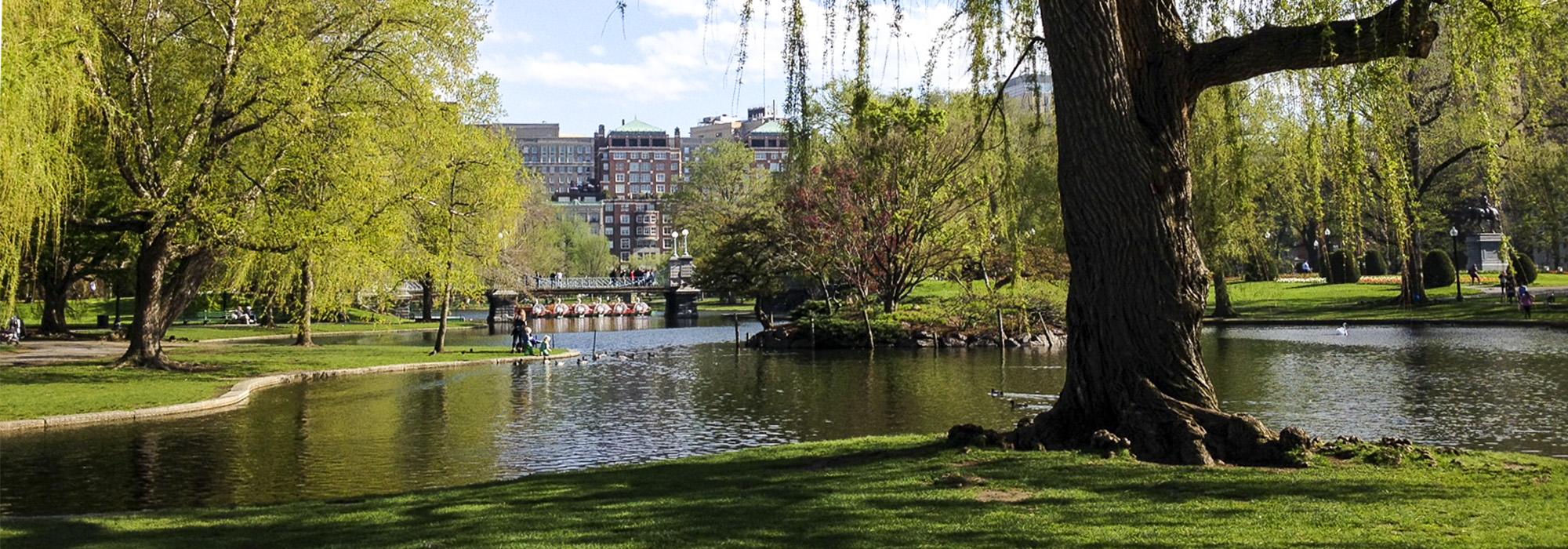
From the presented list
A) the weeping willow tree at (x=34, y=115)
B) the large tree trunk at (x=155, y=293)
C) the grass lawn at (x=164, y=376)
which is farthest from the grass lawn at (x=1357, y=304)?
the weeping willow tree at (x=34, y=115)

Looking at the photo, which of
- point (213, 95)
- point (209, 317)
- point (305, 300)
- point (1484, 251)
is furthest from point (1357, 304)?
point (209, 317)

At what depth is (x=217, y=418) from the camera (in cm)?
1919

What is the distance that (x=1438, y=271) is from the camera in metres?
49.1

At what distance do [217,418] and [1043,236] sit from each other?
31.8m

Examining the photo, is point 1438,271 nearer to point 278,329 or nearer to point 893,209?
point 893,209

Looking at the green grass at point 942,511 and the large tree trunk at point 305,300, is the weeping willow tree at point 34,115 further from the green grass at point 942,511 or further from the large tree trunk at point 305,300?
the large tree trunk at point 305,300

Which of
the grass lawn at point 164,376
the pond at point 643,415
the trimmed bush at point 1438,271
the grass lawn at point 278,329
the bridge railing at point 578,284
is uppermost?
the bridge railing at point 578,284

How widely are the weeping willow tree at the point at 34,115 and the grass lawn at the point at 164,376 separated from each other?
1.79 m

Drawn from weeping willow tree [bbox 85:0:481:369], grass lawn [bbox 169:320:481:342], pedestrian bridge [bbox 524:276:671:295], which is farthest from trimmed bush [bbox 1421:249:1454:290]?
grass lawn [bbox 169:320:481:342]

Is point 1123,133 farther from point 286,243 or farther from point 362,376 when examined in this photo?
point 362,376

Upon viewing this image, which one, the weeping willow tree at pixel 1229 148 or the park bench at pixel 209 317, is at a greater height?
the weeping willow tree at pixel 1229 148

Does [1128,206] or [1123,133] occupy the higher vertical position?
[1123,133]

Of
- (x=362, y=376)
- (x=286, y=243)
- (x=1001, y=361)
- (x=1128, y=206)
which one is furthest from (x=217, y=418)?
(x=1001, y=361)

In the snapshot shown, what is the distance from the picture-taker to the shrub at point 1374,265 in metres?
61.5
